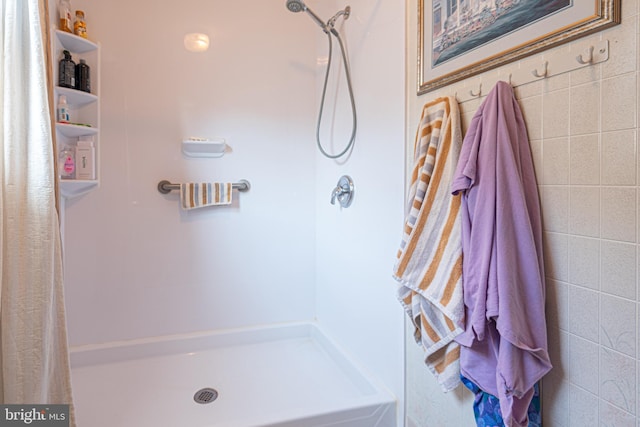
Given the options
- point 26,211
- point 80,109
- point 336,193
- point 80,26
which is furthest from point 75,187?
point 336,193

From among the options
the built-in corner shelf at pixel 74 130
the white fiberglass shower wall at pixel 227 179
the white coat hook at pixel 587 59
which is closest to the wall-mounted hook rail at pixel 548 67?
the white coat hook at pixel 587 59

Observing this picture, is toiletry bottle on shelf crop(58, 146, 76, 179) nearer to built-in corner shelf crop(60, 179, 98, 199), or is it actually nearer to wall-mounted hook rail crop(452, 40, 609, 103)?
built-in corner shelf crop(60, 179, 98, 199)

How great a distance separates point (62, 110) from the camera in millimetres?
1631

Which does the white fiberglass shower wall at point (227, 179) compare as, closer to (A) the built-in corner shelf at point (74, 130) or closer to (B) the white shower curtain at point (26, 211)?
(A) the built-in corner shelf at point (74, 130)

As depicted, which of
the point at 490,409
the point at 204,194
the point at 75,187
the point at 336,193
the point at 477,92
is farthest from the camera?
the point at 204,194

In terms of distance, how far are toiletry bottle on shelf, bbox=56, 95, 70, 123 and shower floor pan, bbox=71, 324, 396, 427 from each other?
1177 millimetres

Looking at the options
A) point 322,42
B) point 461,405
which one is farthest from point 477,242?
point 322,42

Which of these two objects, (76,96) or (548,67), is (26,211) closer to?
(76,96)

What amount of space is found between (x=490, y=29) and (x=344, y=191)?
0.99m

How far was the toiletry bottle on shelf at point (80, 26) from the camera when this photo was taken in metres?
1.69

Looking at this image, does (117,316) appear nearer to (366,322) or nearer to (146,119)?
(146,119)

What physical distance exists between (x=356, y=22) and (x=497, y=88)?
1057 millimetres

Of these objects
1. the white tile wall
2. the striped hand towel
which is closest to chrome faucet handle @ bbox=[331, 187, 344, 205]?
the striped hand towel

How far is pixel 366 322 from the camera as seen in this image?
162cm
